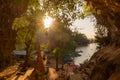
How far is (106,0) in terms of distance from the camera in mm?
14742

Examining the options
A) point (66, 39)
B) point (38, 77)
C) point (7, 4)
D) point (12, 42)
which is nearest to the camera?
point (7, 4)

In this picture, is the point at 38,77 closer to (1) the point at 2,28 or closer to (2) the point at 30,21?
(1) the point at 2,28

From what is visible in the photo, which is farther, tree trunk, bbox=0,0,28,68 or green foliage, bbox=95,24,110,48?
green foliage, bbox=95,24,110,48

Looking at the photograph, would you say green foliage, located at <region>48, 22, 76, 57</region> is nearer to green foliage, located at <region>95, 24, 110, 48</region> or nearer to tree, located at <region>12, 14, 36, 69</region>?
tree, located at <region>12, 14, 36, 69</region>

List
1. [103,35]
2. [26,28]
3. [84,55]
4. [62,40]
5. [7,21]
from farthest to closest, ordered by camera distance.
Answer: [84,55]
[62,40]
[103,35]
[26,28]
[7,21]

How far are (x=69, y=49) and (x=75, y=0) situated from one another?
160 ft

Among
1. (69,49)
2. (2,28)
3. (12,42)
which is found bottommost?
(69,49)

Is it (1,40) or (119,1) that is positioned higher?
(119,1)

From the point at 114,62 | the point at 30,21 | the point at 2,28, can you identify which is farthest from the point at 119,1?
the point at 30,21

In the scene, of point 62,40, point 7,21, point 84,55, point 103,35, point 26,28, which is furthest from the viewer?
point 84,55

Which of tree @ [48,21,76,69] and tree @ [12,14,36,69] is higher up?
tree @ [12,14,36,69]

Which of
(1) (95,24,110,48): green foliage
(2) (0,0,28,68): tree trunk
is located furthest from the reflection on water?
(2) (0,0,28,68): tree trunk

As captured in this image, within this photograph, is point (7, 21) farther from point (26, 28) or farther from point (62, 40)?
point (62, 40)

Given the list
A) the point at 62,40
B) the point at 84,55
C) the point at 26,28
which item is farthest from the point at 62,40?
the point at 84,55
